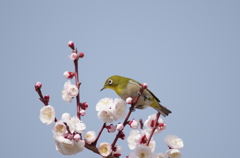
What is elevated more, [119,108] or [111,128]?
[119,108]

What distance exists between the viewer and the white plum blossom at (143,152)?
11.4ft

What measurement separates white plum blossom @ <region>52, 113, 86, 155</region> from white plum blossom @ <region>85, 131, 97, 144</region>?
24 cm

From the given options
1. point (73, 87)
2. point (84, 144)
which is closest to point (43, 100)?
point (73, 87)

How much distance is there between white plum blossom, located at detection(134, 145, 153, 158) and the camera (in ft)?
11.4

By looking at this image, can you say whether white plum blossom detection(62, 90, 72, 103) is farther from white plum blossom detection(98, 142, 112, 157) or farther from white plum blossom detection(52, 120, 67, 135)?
white plum blossom detection(98, 142, 112, 157)

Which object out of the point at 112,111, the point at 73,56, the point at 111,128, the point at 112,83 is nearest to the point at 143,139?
the point at 111,128

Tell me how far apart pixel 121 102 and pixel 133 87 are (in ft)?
5.34

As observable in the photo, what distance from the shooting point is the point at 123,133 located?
3551mm

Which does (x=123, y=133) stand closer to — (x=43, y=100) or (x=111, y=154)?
(x=111, y=154)

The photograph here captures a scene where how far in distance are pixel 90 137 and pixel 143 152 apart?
2.37 feet

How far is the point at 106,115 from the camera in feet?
11.8

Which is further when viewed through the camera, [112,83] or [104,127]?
[112,83]

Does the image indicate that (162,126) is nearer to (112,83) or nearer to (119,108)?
(119,108)

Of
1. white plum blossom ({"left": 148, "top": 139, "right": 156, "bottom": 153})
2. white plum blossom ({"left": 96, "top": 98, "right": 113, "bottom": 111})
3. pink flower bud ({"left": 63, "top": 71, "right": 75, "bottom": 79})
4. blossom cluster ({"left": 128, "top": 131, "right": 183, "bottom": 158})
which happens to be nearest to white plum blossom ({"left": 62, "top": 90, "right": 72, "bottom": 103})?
pink flower bud ({"left": 63, "top": 71, "right": 75, "bottom": 79})
